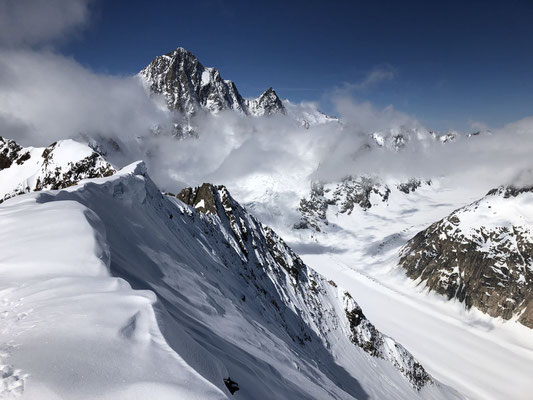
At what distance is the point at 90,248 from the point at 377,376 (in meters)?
72.5

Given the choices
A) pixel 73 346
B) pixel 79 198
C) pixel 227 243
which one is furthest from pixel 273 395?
pixel 227 243

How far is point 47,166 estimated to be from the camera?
230ft

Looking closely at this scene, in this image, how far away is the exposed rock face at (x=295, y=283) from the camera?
62.8m

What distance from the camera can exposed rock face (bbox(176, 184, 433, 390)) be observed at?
206 feet

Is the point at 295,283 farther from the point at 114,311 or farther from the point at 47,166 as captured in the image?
the point at 114,311

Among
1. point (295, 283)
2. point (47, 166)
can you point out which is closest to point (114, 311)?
point (295, 283)

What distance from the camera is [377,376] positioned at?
6706cm

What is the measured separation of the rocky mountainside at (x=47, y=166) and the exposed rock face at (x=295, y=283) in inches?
805

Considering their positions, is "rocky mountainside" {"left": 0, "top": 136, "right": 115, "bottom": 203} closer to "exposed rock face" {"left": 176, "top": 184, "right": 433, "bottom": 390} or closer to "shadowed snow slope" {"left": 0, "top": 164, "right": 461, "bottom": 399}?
"exposed rock face" {"left": 176, "top": 184, "right": 433, "bottom": 390}

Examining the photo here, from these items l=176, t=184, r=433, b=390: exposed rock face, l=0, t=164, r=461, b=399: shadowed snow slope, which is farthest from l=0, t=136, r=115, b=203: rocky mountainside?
l=0, t=164, r=461, b=399: shadowed snow slope

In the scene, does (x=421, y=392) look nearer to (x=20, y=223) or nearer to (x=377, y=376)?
(x=377, y=376)

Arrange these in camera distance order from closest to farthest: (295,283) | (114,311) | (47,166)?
(114,311) < (47,166) < (295,283)

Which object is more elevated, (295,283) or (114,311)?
(114,311)

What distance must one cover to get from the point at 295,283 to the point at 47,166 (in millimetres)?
61223
